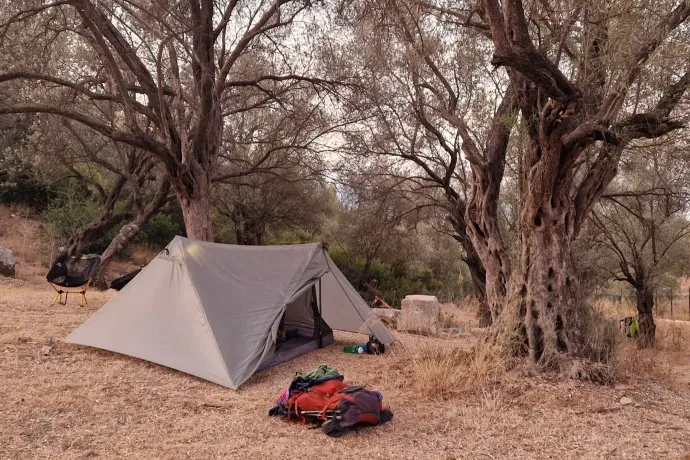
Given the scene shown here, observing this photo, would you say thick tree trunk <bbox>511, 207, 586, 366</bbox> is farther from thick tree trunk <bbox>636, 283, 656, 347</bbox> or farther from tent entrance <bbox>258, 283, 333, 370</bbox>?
thick tree trunk <bbox>636, 283, 656, 347</bbox>

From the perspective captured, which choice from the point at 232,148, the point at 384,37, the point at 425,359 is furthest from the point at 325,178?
the point at 425,359

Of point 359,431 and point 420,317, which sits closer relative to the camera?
point 359,431

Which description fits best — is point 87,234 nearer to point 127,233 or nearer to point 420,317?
point 127,233

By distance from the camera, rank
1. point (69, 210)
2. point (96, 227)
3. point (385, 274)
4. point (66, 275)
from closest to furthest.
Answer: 1. point (66, 275)
2. point (96, 227)
3. point (69, 210)
4. point (385, 274)

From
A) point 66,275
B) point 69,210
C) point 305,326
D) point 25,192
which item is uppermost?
point 25,192

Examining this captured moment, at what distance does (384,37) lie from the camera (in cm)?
812

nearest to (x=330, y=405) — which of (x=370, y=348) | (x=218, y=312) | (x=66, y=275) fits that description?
(x=218, y=312)

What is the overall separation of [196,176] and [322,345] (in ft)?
13.8

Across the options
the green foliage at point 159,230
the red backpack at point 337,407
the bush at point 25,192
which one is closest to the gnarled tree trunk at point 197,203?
the red backpack at point 337,407

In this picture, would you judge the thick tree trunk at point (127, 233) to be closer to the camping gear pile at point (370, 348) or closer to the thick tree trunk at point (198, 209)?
the thick tree trunk at point (198, 209)

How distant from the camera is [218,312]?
6617 millimetres

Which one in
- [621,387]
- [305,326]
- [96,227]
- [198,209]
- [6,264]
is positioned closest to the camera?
[621,387]

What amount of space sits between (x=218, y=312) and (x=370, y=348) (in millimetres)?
2205

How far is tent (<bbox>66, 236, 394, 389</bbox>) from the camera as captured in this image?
6.19m
